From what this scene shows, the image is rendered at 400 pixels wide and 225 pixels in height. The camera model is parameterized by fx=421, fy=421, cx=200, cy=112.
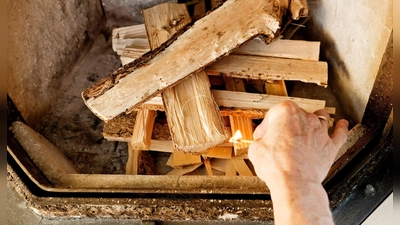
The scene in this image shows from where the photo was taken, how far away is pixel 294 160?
1.20 m

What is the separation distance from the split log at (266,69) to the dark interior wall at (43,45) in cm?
80

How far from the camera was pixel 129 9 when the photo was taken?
2.42 m

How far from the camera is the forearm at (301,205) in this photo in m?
1.07

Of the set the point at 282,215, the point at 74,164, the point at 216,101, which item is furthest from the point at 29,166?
the point at 282,215

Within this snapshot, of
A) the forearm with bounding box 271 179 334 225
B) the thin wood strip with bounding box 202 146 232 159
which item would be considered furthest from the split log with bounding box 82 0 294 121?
the forearm with bounding box 271 179 334 225

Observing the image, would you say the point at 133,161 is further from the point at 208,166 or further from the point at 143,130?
the point at 208,166

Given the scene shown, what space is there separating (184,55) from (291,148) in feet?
2.07

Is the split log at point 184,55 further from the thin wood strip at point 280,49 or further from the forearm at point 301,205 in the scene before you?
the forearm at point 301,205

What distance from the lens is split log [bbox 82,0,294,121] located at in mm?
1648

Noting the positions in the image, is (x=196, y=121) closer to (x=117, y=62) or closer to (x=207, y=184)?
(x=207, y=184)

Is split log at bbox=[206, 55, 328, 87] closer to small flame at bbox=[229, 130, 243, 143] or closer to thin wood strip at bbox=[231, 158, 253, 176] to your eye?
small flame at bbox=[229, 130, 243, 143]

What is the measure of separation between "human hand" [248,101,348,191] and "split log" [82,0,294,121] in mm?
449

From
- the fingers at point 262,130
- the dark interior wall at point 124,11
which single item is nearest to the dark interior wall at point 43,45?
the dark interior wall at point 124,11

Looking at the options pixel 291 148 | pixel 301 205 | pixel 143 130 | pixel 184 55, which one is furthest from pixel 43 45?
pixel 301 205
